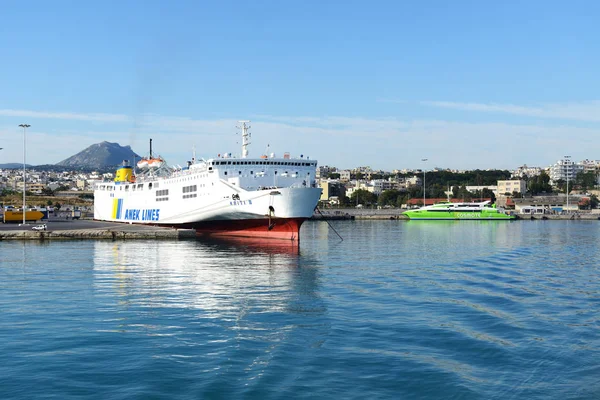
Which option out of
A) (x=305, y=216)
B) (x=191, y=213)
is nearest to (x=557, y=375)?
(x=305, y=216)

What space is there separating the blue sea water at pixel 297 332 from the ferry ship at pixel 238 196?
15677 millimetres

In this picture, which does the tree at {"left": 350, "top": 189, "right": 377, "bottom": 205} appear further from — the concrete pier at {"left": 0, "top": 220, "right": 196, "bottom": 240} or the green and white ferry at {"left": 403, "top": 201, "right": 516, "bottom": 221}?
the concrete pier at {"left": 0, "top": 220, "right": 196, "bottom": 240}

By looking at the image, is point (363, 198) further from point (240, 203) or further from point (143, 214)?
point (240, 203)

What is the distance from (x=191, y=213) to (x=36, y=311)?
3851 centimetres

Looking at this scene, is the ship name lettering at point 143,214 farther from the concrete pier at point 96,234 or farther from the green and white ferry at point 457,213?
the green and white ferry at point 457,213

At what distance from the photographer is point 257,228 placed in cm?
5022

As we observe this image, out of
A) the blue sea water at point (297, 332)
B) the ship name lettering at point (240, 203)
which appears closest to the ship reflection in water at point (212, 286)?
the blue sea water at point (297, 332)

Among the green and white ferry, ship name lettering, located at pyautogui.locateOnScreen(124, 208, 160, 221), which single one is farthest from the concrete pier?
the green and white ferry

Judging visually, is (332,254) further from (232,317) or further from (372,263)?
(232,317)

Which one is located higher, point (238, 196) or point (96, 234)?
point (238, 196)

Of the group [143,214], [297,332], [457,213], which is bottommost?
[297,332]

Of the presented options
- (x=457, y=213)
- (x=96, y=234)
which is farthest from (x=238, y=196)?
(x=457, y=213)

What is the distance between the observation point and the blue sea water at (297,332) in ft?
40.3

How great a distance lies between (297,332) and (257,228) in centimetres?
3386
